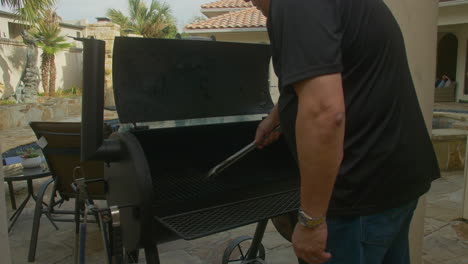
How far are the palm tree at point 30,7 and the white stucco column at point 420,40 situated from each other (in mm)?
12340

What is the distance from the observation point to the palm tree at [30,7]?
11.8 metres

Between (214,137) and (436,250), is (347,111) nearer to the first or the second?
(214,137)

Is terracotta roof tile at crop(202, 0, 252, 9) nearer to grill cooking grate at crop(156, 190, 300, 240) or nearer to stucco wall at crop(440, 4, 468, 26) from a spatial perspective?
stucco wall at crop(440, 4, 468, 26)

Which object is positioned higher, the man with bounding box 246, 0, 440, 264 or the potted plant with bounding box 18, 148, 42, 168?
the man with bounding box 246, 0, 440, 264

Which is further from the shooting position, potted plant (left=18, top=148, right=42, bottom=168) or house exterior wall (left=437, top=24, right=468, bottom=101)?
house exterior wall (left=437, top=24, right=468, bottom=101)

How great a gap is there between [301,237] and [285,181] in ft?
3.88

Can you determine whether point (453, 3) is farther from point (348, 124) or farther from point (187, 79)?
point (348, 124)

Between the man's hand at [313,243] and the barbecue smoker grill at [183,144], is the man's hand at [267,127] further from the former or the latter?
the man's hand at [313,243]

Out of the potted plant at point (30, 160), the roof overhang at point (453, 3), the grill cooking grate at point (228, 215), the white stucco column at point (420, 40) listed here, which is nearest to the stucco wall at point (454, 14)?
the roof overhang at point (453, 3)

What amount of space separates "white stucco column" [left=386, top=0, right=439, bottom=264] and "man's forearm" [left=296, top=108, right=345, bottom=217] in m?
1.53

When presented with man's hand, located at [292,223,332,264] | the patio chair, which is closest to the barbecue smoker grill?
man's hand, located at [292,223,332,264]

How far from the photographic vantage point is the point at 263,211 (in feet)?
6.42

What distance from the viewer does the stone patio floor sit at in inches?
126

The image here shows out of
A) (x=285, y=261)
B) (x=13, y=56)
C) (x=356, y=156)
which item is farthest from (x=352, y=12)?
(x=13, y=56)
